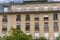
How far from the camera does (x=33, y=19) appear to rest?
63.7 m

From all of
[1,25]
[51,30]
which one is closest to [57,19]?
[51,30]

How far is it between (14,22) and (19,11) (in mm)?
2974

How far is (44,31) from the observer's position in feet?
205

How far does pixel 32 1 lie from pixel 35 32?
8.64 metres

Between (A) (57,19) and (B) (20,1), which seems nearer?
(A) (57,19)

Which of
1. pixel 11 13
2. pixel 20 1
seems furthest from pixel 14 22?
pixel 20 1

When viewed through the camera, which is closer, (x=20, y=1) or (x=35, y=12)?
(x=35, y=12)

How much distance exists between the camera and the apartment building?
6269 centimetres

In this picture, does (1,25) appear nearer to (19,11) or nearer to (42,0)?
(19,11)

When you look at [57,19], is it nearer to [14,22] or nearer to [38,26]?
[38,26]

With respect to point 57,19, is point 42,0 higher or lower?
higher

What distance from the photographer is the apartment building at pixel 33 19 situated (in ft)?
206

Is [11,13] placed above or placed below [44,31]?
above

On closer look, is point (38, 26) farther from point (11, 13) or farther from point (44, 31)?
point (11, 13)
